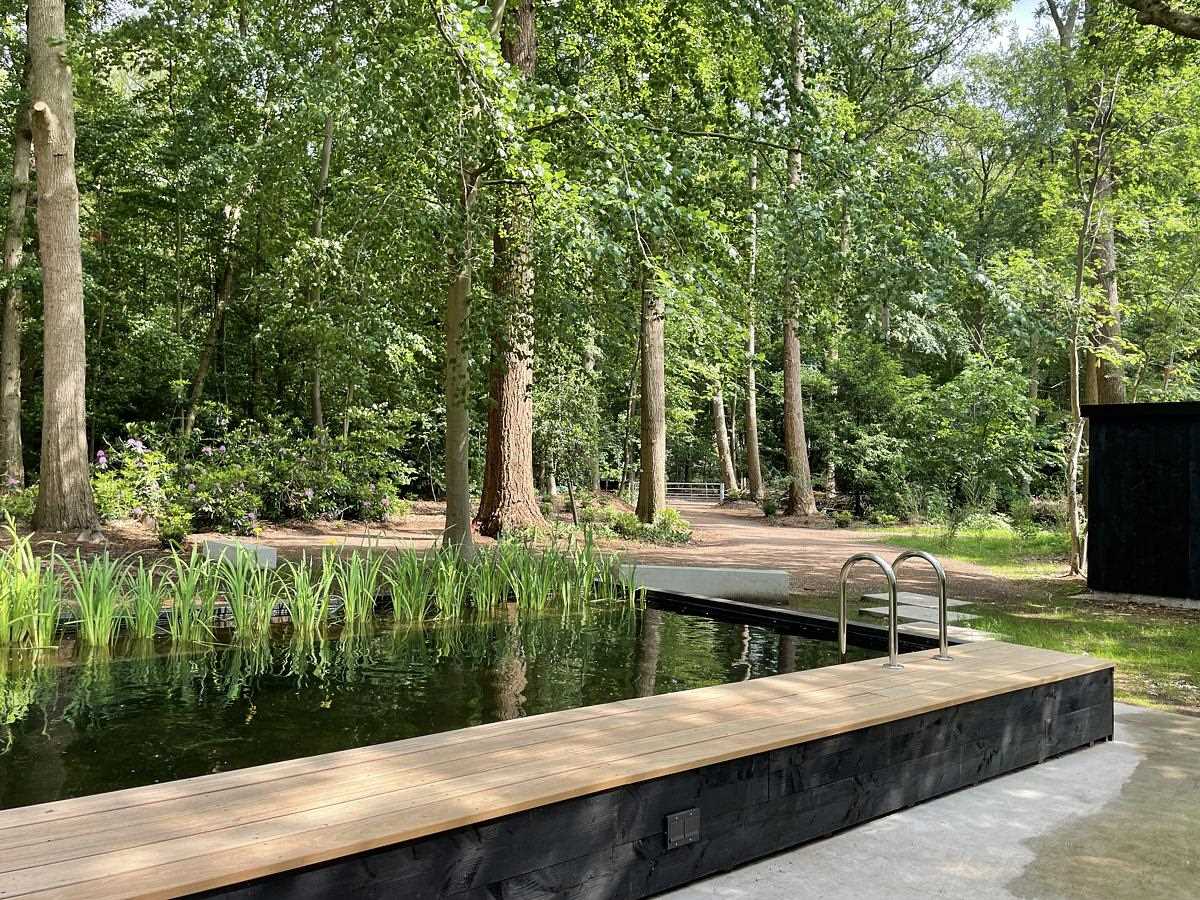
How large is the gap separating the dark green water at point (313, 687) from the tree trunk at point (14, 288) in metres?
10.4

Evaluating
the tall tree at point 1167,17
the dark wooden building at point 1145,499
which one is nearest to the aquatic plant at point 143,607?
the dark wooden building at point 1145,499

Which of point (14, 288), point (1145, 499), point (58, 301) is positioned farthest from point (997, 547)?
point (14, 288)

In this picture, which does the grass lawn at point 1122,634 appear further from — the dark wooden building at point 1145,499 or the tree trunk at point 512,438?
the tree trunk at point 512,438

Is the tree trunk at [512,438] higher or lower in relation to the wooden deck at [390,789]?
higher

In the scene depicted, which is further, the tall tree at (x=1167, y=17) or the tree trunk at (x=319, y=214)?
the tree trunk at (x=319, y=214)

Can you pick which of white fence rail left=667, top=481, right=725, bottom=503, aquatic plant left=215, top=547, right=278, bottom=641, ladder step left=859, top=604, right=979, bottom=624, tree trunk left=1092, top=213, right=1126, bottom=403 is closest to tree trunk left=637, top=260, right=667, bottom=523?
tree trunk left=1092, top=213, right=1126, bottom=403

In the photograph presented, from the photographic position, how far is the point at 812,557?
11.4 m

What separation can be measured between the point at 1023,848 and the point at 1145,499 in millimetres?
6131

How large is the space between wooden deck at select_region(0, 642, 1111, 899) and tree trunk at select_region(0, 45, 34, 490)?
41.1ft

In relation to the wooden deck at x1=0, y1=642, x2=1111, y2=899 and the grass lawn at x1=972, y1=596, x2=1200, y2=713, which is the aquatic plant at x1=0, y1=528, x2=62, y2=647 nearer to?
the wooden deck at x1=0, y1=642, x2=1111, y2=899

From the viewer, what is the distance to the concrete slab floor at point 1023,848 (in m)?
2.55

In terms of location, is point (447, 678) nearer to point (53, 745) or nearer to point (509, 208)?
point (53, 745)

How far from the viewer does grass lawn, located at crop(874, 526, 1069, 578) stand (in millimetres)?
10469

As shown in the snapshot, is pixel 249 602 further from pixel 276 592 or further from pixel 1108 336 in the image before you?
pixel 1108 336
